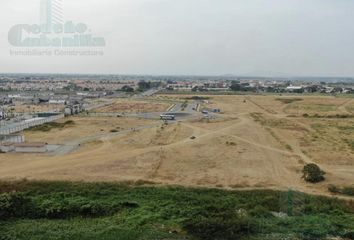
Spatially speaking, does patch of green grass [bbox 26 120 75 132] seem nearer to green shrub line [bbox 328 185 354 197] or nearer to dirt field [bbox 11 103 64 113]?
dirt field [bbox 11 103 64 113]

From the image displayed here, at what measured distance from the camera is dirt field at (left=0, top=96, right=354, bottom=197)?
22641mm

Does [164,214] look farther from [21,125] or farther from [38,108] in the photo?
[38,108]

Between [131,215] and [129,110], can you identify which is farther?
[129,110]

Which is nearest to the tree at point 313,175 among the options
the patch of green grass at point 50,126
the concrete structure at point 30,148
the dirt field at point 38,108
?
the concrete structure at point 30,148

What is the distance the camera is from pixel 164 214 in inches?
643

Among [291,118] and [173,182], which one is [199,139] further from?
[291,118]

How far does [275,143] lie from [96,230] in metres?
21.9

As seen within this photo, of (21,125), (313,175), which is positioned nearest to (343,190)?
(313,175)

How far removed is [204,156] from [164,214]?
12.1 m

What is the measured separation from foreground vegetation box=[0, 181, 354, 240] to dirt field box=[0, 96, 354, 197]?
2.40 meters

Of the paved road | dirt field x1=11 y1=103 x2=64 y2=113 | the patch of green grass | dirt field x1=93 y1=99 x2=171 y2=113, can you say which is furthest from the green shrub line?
dirt field x1=11 y1=103 x2=64 y2=113

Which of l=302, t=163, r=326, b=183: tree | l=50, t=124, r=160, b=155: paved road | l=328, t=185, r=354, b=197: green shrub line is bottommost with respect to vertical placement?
l=50, t=124, r=160, b=155: paved road

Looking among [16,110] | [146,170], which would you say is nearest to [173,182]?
[146,170]

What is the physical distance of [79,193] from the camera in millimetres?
19078
